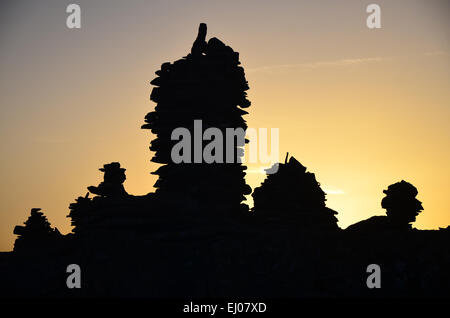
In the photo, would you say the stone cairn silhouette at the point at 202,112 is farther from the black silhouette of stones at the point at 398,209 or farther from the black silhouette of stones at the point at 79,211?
the black silhouette of stones at the point at 398,209

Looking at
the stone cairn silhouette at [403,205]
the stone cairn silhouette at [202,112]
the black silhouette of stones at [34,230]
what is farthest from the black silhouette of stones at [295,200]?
the black silhouette of stones at [34,230]

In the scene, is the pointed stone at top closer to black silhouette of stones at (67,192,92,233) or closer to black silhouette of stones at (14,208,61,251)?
black silhouette of stones at (67,192,92,233)

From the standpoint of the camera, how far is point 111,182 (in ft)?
181

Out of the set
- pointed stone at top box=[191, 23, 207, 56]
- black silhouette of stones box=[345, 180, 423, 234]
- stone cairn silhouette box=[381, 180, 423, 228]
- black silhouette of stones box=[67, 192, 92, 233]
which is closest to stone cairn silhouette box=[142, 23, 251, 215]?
pointed stone at top box=[191, 23, 207, 56]

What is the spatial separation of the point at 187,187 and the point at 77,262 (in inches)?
555

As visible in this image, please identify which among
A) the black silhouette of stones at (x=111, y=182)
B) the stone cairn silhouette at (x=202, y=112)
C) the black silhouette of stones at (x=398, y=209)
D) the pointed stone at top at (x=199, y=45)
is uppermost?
the pointed stone at top at (x=199, y=45)

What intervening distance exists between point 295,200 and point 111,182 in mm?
13101

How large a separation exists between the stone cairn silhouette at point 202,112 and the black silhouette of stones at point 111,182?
5.87 meters

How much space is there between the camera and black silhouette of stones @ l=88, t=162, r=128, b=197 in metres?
54.8

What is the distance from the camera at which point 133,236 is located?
50094mm

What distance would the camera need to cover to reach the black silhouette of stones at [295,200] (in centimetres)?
5844

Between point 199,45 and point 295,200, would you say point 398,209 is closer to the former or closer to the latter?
point 295,200

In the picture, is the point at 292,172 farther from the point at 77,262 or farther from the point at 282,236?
the point at 77,262
